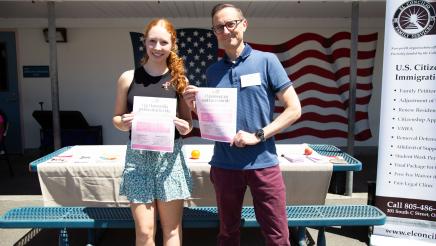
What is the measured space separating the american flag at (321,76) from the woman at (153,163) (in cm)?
493

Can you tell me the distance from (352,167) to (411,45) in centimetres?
114

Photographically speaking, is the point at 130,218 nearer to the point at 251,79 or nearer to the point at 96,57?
the point at 251,79

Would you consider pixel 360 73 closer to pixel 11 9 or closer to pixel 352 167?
pixel 352 167

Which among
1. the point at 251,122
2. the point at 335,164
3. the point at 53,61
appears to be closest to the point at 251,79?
the point at 251,122

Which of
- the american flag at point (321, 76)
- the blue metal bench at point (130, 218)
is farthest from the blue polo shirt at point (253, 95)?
the american flag at point (321, 76)

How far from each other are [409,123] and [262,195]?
5.22ft

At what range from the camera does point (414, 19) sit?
295 centimetres

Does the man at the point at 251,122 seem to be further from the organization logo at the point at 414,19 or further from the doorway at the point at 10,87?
the doorway at the point at 10,87

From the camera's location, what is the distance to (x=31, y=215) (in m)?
3.03

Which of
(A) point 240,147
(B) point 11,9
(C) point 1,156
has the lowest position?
(C) point 1,156

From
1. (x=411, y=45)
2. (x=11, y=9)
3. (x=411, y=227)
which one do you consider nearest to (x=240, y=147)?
(x=411, y=45)

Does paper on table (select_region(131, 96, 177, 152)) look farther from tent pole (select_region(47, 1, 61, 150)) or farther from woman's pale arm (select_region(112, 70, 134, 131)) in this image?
tent pole (select_region(47, 1, 61, 150))

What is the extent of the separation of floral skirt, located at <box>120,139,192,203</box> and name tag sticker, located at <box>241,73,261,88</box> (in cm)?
54

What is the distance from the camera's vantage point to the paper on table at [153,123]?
215cm
